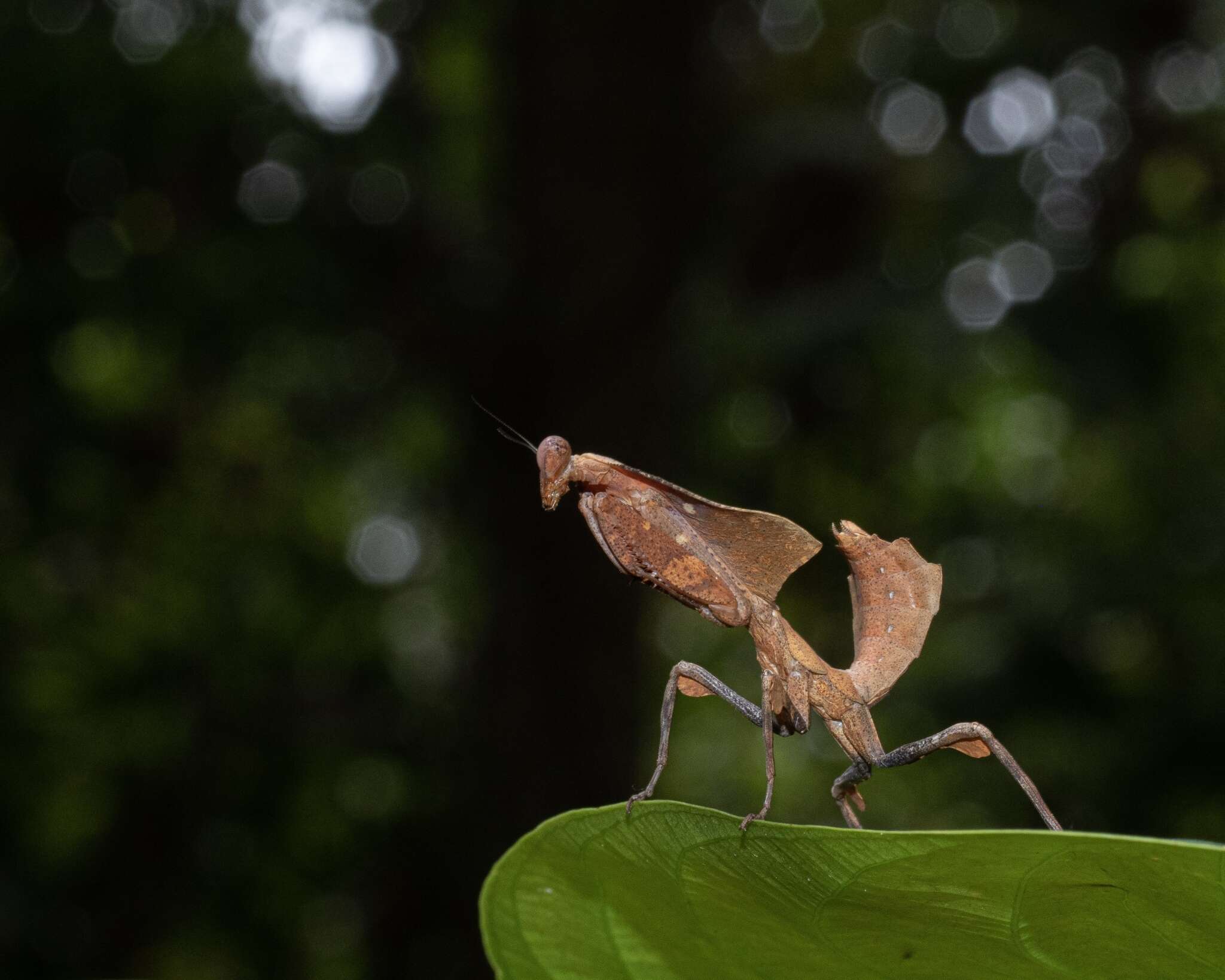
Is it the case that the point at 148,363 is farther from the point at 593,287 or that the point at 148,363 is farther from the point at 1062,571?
the point at 1062,571

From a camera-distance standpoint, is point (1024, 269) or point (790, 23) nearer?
point (1024, 269)

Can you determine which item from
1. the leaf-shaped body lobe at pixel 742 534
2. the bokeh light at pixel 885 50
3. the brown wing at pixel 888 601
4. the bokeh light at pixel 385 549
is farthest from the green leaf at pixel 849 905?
the bokeh light at pixel 385 549

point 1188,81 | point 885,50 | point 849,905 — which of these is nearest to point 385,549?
point 885,50

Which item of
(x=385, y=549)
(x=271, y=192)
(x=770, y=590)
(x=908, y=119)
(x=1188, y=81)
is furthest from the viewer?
(x=385, y=549)

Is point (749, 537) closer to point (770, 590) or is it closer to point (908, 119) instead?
point (770, 590)

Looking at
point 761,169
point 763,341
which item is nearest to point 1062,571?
point 763,341

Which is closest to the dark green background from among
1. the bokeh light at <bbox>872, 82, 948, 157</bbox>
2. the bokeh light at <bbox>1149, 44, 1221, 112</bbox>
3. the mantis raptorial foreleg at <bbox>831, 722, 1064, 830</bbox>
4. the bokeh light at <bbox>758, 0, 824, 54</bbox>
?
→ the bokeh light at <bbox>1149, 44, 1221, 112</bbox>

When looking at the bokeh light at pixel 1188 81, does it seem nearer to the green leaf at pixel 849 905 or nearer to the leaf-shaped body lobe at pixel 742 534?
the leaf-shaped body lobe at pixel 742 534
